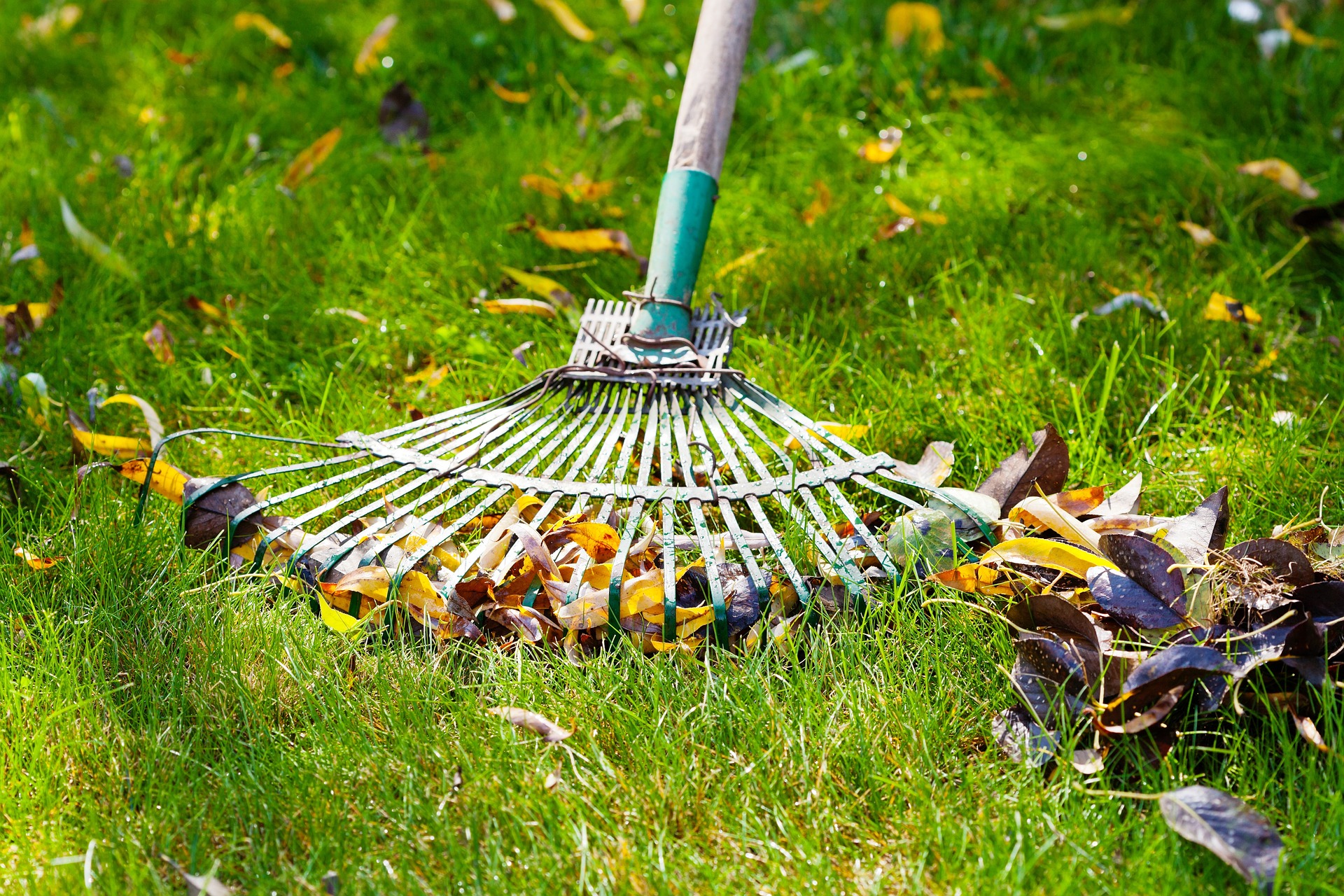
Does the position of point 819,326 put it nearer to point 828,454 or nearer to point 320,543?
point 828,454

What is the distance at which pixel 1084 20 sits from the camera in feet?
10.8

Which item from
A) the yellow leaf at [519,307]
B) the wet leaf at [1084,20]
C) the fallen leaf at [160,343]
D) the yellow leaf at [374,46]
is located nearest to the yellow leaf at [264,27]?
the yellow leaf at [374,46]

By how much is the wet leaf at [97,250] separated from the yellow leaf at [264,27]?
3.87 ft

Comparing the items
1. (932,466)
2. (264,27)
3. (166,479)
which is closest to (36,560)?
(166,479)

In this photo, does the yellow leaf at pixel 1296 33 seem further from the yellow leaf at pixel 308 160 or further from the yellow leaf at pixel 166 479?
the yellow leaf at pixel 166 479

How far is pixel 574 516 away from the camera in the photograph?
1.72m

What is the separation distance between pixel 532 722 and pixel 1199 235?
199 centimetres

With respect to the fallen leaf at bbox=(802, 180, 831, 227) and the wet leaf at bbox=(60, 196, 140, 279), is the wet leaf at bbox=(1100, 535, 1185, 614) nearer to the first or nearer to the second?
the fallen leaf at bbox=(802, 180, 831, 227)

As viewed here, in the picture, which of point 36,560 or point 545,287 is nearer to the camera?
point 36,560

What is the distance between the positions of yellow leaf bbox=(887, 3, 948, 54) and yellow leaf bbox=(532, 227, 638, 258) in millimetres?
1283

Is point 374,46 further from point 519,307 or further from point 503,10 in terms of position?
point 519,307

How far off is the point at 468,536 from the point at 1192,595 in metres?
1.11

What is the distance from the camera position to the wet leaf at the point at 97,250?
246 centimetres

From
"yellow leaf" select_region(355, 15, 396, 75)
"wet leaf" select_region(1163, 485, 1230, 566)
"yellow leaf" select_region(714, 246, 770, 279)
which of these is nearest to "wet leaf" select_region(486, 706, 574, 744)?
"wet leaf" select_region(1163, 485, 1230, 566)
